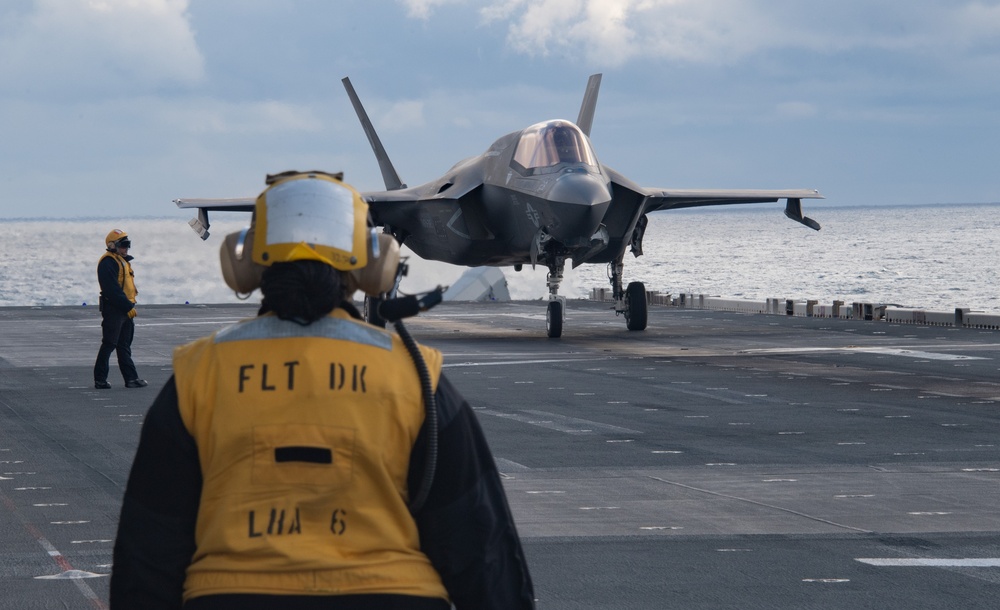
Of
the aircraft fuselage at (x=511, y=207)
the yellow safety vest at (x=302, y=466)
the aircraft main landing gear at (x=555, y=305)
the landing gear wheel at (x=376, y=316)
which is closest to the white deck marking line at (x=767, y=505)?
the landing gear wheel at (x=376, y=316)

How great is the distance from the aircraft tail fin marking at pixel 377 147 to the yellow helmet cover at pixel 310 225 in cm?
3251

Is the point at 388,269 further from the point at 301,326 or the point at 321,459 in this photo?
the point at 321,459

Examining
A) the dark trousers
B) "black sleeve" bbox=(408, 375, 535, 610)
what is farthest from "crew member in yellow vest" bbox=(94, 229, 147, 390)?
"black sleeve" bbox=(408, 375, 535, 610)

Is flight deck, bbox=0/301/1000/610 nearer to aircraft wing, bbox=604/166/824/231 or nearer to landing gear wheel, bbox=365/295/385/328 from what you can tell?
landing gear wheel, bbox=365/295/385/328

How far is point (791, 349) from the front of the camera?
23750 millimetres

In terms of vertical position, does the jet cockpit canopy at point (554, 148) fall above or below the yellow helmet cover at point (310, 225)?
above

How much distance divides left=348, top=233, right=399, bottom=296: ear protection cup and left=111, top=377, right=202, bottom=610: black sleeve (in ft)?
1.62

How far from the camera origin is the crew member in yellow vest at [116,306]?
1736 centimetres

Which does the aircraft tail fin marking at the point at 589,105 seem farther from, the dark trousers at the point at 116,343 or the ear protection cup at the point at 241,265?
the ear protection cup at the point at 241,265

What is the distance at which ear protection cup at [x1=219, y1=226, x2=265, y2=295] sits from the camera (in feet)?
10.3

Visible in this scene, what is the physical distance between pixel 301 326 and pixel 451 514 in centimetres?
53

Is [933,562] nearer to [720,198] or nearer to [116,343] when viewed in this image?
[116,343]

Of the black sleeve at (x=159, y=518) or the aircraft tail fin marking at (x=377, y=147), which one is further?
the aircraft tail fin marking at (x=377, y=147)

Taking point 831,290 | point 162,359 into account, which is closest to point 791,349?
point 162,359
